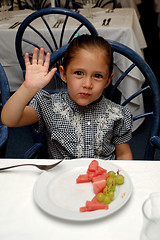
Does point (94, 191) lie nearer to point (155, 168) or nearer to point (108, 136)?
point (155, 168)

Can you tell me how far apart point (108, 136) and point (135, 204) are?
0.48 m

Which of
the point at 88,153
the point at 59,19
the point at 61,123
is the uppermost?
the point at 59,19

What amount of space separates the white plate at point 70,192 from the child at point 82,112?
0.88 feet

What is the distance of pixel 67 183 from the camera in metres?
0.72

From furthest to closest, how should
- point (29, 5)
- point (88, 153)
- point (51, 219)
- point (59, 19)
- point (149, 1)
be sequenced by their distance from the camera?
point (149, 1) → point (29, 5) → point (59, 19) → point (88, 153) → point (51, 219)

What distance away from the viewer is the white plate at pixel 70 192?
594 millimetres

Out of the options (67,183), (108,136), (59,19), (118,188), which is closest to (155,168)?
(118,188)

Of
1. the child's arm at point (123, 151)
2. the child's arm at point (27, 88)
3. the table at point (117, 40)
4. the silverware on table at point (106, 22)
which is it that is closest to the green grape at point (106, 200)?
the child's arm at point (27, 88)

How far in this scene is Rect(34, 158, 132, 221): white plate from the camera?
594 mm

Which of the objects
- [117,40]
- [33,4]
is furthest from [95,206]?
[33,4]

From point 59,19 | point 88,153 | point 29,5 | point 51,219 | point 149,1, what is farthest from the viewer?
point 149,1

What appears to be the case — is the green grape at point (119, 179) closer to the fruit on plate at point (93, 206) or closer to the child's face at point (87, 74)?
the fruit on plate at point (93, 206)

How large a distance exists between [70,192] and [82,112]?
445mm

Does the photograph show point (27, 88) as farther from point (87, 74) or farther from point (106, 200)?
point (106, 200)
